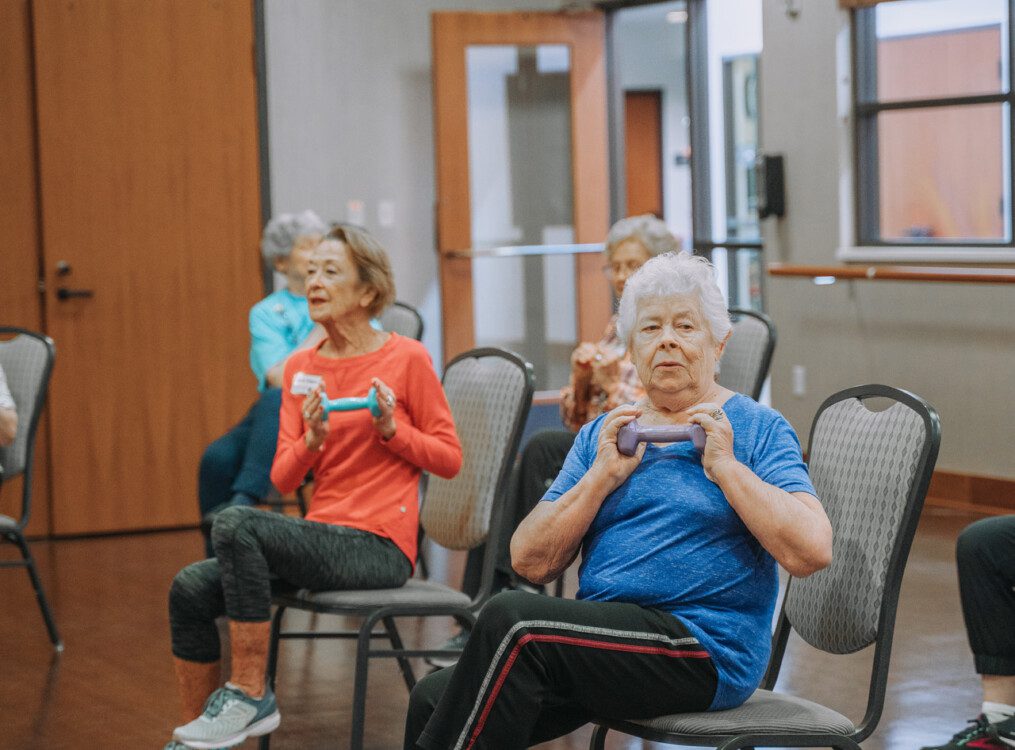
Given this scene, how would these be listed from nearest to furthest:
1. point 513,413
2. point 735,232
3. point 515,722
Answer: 1. point 515,722
2. point 513,413
3. point 735,232

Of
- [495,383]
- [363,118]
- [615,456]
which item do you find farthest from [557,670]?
[363,118]

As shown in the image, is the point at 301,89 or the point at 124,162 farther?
the point at 301,89

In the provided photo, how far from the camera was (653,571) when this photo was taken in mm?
2211

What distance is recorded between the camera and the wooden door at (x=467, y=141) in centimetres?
696

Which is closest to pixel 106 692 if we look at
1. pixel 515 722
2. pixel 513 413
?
pixel 513 413

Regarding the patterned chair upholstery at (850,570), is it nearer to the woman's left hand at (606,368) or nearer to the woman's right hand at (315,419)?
the woman's right hand at (315,419)

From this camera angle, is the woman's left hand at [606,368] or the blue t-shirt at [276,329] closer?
the woman's left hand at [606,368]

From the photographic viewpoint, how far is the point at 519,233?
7.46 m

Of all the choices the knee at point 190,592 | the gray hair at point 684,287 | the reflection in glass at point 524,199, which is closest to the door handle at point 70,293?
the reflection in glass at point 524,199

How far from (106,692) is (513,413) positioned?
1487 mm

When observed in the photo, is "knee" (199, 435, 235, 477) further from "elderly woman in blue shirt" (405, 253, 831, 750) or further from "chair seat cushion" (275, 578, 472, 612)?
"elderly woman in blue shirt" (405, 253, 831, 750)

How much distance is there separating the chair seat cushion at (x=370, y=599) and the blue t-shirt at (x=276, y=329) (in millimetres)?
1887

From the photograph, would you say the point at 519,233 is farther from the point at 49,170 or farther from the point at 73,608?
the point at 73,608

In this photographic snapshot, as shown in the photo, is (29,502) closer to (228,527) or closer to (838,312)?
(228,527)
